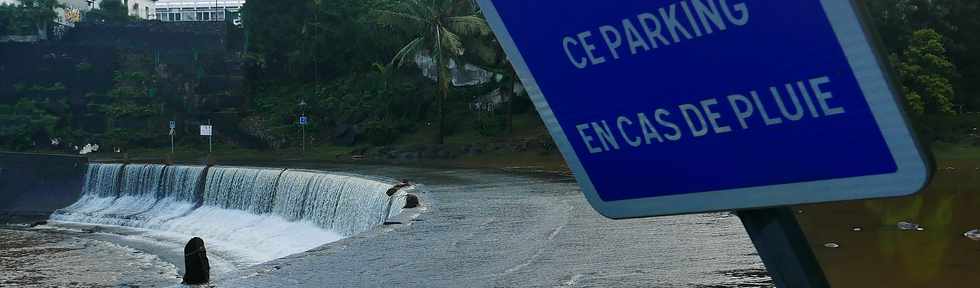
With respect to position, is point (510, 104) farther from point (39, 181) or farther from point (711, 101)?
point (711, 101)

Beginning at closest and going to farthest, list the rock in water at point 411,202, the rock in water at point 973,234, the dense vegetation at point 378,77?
the rock in water at point 973,234
the rock in water at point 411,202
the dense vegetation at point 378,77

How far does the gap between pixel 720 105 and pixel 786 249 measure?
24 centimetres

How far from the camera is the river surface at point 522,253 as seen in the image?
900 cm

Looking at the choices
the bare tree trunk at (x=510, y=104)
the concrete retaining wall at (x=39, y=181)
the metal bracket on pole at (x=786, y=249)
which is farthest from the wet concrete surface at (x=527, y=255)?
the concrete retaining wall at (x=39, y=181)

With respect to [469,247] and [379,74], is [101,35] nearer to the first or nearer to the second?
[379,74]

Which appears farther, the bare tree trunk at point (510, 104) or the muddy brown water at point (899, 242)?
the bare tree trunk at point (510, 104)

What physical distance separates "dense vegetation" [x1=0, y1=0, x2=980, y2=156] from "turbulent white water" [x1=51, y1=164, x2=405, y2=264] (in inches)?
351

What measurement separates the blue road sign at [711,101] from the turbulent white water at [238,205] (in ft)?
55.4

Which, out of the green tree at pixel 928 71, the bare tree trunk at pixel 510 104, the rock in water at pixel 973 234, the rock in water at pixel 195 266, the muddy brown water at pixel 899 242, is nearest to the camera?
the muddy brown water at pixel 899 242

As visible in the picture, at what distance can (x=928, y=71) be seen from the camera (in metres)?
33.3

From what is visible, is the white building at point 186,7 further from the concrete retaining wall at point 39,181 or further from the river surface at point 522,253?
the river surface at point 522,253

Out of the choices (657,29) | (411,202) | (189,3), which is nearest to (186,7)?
(189,3)

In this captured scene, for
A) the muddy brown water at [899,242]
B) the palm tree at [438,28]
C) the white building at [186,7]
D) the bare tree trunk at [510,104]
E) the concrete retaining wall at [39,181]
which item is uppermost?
the white building at [186,7]

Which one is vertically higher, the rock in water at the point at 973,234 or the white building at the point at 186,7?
the white building at the point at 186,7
